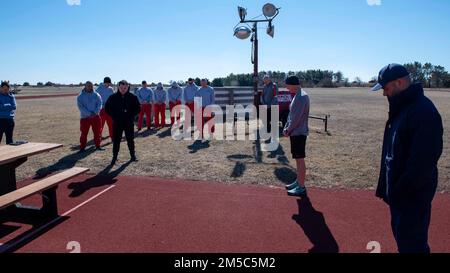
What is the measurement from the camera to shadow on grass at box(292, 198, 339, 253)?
13.7 feet

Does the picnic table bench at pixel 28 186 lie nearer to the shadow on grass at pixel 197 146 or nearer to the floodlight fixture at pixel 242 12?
the shadow on grass at pixel 197 146

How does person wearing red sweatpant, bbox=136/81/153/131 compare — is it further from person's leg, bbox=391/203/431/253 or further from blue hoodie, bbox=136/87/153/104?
person's leg, bbox=391/203/431/253

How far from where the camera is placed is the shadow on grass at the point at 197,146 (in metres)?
10.1

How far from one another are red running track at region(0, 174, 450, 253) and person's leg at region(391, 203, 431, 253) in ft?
4.26

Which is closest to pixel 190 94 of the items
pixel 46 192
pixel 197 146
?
pixel 197 146

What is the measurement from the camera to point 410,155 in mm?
2693

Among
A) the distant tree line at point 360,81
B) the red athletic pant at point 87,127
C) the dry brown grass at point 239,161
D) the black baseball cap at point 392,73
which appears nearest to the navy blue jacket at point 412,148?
the black baseball cap at point 392,73

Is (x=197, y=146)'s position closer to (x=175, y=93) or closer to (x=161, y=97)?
(x=161, y=97)

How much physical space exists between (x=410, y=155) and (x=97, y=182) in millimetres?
5648

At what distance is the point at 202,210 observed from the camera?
5367 mm

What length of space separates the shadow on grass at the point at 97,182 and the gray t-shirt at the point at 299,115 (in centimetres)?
346

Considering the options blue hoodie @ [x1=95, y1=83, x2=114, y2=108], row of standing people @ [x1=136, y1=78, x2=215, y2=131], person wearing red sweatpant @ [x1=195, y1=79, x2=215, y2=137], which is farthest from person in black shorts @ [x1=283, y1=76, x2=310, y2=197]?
blue hoodie @ [x1=95, y1=83, x2=114, y2=108]

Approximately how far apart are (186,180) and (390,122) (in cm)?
461
